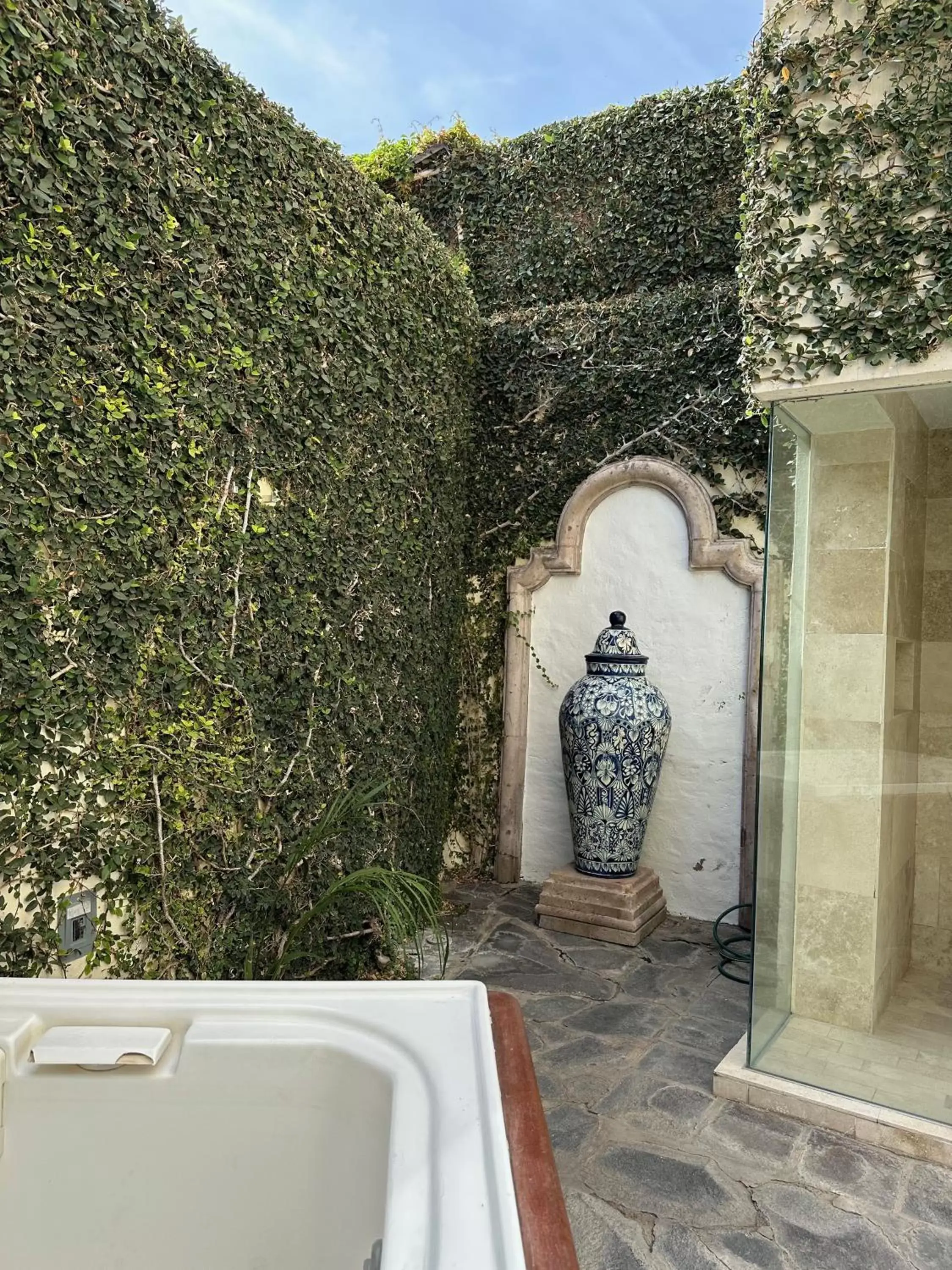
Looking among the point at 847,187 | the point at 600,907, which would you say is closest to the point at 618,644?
the point at 600,907

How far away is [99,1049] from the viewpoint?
145cm

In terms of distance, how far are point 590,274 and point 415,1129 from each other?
4.99 meters

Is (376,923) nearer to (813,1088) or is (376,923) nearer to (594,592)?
(813,1088)

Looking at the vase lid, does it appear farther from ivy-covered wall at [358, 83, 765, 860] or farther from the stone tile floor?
the stone tile floor

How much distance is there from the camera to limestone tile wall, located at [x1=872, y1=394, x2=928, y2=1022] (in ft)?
9.03

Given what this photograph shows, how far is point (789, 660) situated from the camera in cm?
272

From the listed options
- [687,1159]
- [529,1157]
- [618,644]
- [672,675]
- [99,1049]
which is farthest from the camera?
[672,675]

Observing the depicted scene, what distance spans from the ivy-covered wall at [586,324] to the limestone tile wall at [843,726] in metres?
1.14

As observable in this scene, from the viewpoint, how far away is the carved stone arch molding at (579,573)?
13.3ft

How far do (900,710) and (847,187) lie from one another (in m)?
1.57

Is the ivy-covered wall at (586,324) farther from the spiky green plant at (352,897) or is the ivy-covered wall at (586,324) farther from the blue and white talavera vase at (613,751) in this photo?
the spiky green plant at (352,897)

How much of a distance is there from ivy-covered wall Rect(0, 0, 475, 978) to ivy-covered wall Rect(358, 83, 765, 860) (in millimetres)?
1113

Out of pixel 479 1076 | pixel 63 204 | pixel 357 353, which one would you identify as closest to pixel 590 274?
pixel 357 353

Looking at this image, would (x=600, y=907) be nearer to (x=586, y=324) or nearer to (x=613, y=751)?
(x=613, y=751)
